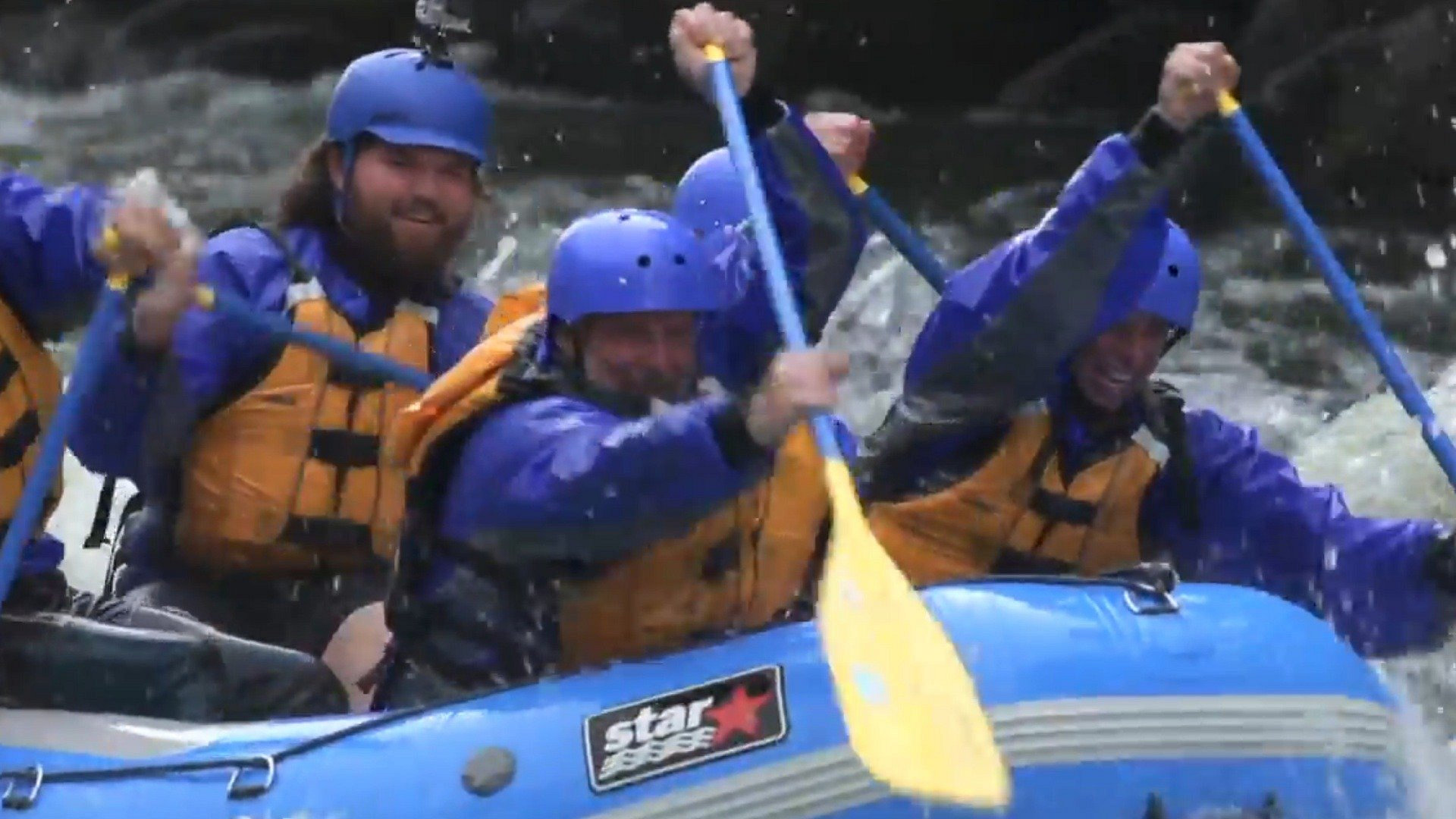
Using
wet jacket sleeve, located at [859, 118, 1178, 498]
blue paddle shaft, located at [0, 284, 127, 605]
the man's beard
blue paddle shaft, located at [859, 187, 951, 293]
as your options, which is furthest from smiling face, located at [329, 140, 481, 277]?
wet jacket sleeve, located at [859, 118, 1178, 498]

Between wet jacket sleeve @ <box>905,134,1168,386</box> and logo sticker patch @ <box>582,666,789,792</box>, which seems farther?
wet jacket sleeve @ <box>905,134,1168,386</box>

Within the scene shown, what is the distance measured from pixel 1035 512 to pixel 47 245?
65.3 inches

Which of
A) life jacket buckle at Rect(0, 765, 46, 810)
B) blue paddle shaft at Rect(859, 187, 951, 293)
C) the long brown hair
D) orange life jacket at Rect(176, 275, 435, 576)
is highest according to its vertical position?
the long brown hair

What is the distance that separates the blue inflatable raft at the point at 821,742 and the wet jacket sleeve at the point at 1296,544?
0.45 meters

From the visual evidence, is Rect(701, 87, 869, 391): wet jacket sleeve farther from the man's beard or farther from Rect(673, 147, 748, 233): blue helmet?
the man's beard

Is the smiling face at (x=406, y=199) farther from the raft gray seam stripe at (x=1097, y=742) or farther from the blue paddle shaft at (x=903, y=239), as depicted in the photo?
the raft gray seam stripe at (x=1097, y=742)

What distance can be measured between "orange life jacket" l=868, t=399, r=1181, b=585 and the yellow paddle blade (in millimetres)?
752

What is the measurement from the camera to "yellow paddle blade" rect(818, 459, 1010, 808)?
89.0 inches

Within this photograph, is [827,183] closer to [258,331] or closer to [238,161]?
[258,331]

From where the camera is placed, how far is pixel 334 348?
356cm

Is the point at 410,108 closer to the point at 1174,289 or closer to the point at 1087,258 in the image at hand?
the point at 1087,258

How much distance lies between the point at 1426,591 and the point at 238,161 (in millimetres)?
9972

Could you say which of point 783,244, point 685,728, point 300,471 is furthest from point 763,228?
point 300,471

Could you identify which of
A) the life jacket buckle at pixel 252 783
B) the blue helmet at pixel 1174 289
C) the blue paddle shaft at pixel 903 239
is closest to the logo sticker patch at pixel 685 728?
the life jacket buckle at pixel 252 783
